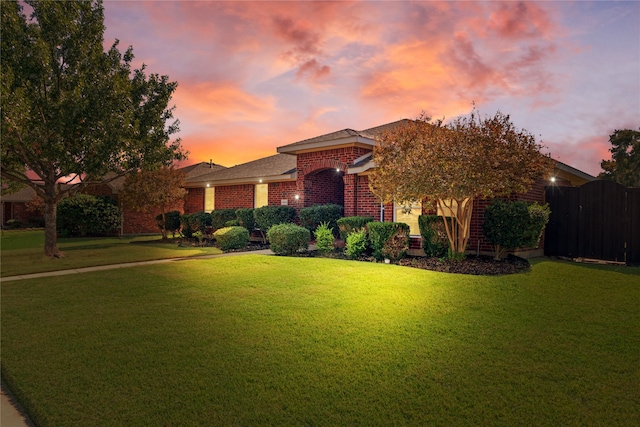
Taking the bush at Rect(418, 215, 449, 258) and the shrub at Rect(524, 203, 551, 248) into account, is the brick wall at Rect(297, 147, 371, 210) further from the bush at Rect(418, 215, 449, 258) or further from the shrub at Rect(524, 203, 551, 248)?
the shrub at Rect(524, 203, 551, 248)

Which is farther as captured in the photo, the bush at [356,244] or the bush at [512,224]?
the bush at [356,244]

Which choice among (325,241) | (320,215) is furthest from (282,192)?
(325,241)

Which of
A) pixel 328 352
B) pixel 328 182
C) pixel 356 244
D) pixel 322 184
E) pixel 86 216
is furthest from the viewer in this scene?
pixel 86 216

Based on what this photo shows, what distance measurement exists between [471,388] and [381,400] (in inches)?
38.3

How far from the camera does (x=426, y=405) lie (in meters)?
3.55

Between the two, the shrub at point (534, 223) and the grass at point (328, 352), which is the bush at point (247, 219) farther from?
the shrub at point (534, 223)

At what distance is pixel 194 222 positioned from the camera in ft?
67.7

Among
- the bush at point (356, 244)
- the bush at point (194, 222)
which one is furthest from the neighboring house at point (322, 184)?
the bush at point (194, 222)

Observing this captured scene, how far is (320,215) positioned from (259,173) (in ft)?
23.0

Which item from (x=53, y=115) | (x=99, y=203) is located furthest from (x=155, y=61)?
(x=99, y=203)

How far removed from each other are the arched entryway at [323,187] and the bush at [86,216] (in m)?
15.2

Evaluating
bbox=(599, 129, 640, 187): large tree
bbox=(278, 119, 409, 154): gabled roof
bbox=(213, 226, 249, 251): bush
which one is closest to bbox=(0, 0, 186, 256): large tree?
bbox=(213, 226, 249, 251): bush

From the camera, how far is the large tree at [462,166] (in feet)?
32.4

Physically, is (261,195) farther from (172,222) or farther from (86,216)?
(86,216)
